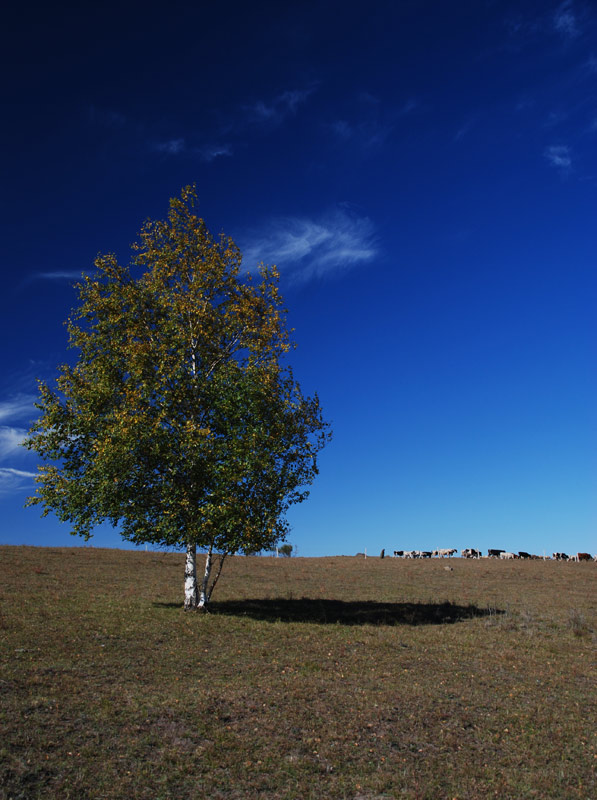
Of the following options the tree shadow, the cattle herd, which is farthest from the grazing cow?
the tree shadow

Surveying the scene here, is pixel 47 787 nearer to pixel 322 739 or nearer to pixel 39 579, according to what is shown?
pixel 322 739

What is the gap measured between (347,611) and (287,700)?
18.3 metres

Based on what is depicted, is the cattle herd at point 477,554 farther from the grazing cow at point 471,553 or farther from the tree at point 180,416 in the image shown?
the tree at point 180,416

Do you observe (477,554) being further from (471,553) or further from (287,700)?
(287,700)

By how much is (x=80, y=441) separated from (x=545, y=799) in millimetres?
26021

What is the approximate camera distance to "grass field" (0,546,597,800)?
1151cm

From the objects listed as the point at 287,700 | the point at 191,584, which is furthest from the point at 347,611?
the point at 287,700

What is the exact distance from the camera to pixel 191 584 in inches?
1211

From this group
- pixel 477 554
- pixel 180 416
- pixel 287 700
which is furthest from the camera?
pixel 477 554

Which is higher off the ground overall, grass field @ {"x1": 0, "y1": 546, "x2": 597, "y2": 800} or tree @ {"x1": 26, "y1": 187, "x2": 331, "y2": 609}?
tree @ {"x1": 26, "y1": 187, "x2": 331, "y2": 609}

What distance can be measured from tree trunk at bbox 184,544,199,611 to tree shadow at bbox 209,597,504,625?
123cm

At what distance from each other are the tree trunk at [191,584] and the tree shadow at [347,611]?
1.23 m

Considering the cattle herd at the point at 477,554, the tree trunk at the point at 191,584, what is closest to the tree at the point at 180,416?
the tree trunk at the point at 191,584

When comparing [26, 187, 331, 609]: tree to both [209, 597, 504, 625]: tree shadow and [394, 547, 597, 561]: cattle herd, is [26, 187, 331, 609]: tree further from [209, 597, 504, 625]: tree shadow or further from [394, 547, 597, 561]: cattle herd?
[394, 547, 597, 561]: cattle herd
